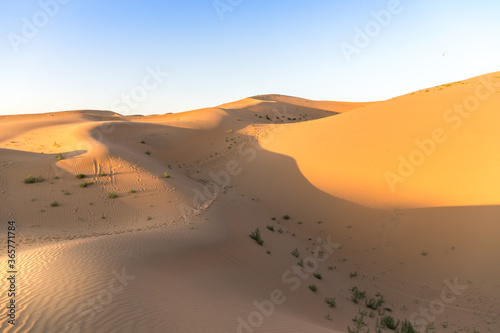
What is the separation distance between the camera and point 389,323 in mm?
6574

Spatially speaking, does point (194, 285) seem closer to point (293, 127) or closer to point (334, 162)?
point (334, 162)

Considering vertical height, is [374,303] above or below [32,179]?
below

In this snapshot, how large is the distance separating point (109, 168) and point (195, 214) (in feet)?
21.1

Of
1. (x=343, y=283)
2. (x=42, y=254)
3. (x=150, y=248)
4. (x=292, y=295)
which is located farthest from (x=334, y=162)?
(x=42, y=254)

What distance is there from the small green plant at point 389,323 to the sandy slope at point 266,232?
0.73 ft

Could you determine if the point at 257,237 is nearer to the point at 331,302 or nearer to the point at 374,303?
the point at 331,302

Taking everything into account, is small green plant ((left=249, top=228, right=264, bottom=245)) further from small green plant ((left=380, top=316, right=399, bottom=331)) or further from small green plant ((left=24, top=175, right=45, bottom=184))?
small green plant ((left=24, top=175, right=45, bottom=184))

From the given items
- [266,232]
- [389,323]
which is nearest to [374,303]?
[389,323]

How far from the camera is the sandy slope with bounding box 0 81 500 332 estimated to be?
4.75 meters

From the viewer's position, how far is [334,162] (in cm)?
1723

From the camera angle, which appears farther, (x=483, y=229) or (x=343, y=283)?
(x=483, y=229)

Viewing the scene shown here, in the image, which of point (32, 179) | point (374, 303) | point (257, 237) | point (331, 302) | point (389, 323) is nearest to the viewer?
point (389, 323)

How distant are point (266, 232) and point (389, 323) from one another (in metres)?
5.01

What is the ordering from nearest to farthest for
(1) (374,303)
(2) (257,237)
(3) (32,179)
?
(1) (374,303) < (2) (257,237) < (3) (32,179)
